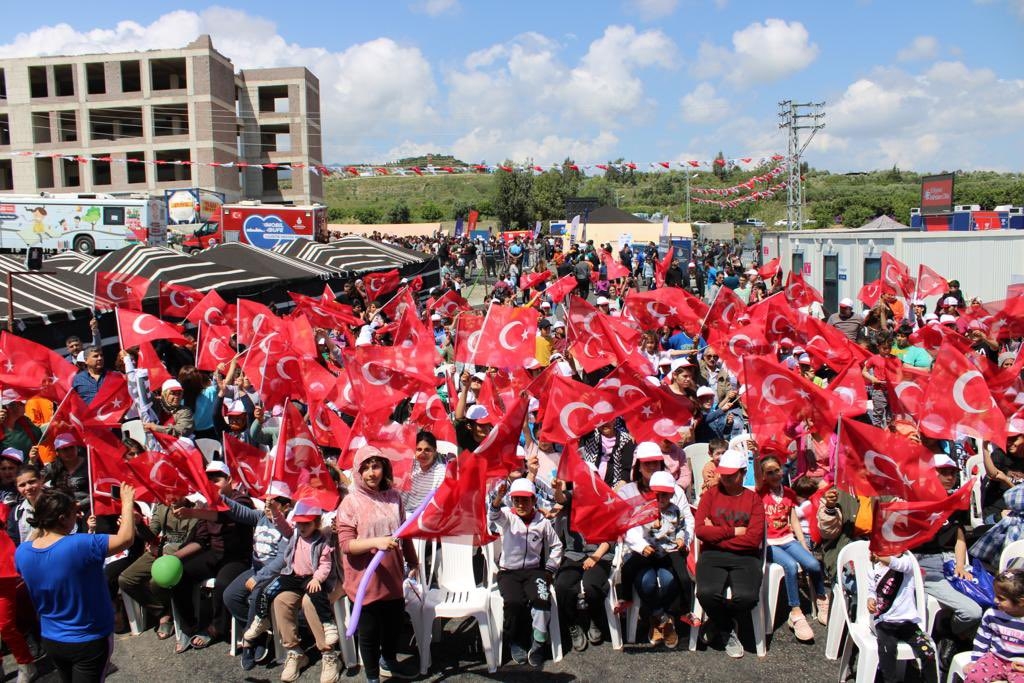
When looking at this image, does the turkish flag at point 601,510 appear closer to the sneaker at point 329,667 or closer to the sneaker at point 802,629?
the sneaker at point 802,629

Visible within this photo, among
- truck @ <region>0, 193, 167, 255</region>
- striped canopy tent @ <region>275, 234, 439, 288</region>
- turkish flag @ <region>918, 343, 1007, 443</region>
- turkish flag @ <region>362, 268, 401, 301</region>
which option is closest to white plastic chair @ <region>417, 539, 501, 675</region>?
turkish flag @ <region>918, 343, 1007, 443</region>

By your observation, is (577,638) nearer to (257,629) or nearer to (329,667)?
(329,667)

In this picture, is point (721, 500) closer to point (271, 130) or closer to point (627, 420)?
point (627, 420)

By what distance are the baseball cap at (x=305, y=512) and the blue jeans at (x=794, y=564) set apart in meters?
3.22

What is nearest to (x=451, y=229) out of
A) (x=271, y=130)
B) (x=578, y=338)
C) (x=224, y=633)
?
(x=271, y=130)

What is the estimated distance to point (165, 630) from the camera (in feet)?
22.4

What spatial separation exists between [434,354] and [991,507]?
536cm

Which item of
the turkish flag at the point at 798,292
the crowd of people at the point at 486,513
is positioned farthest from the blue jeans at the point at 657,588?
the turkish flag at the point at 798,292

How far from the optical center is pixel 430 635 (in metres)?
6.32

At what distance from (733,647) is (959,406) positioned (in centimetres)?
298

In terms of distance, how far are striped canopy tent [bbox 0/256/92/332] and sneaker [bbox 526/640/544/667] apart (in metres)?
8.00

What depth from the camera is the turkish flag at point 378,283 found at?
18.3 m

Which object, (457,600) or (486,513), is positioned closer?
(486,513)

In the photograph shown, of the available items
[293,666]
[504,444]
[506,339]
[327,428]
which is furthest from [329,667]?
[506,339]
